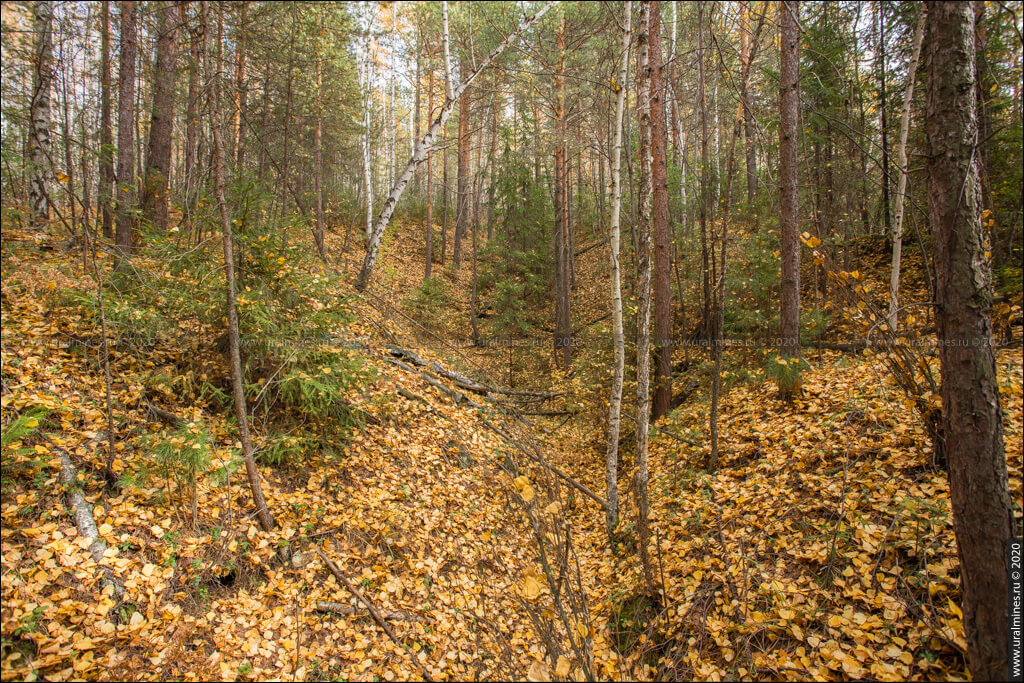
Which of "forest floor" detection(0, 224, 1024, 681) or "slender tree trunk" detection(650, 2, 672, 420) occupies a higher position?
"slender tree trunk" detection(650, 2, 672, 420)

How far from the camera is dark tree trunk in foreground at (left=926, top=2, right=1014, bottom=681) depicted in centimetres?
224

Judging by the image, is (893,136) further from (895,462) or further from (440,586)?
(440,586)

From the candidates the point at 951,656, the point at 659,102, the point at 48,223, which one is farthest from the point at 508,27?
the point at 951,656

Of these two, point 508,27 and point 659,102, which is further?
point 508,27

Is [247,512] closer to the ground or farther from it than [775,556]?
farther from it

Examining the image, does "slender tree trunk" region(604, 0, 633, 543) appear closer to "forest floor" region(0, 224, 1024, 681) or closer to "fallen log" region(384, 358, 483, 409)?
"forest floor" region(0, 224, 1024, 681)

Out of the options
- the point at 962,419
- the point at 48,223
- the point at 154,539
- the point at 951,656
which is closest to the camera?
the point at 962,419

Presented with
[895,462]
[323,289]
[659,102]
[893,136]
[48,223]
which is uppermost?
[893,136]

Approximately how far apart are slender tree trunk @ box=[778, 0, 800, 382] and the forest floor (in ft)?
4.10

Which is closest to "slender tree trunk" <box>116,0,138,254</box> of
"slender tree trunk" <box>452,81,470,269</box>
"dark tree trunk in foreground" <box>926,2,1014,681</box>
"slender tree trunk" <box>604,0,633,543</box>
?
"slender tree trunk" <box>604,0,633,543</box>

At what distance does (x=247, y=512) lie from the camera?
13.6 ft

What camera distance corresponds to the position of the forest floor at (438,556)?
2998 millimetres

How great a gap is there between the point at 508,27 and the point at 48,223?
10.5 meters

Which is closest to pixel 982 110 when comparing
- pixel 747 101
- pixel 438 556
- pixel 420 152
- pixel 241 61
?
pixel 747 101
